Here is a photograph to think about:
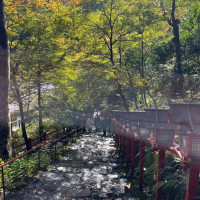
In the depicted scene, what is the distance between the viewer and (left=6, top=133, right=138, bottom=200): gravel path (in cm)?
751

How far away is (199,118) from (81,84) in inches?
627

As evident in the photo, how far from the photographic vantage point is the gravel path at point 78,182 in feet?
24.6

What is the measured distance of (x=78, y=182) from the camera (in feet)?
29.4

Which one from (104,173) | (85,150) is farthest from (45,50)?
(104,173)

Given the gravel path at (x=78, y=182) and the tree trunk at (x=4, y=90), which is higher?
the tree trunk at (x=4, y=90)

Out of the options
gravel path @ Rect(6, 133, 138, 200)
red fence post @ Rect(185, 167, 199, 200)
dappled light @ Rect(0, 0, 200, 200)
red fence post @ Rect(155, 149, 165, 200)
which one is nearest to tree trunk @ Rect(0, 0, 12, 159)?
dappled light @ Rect(0, 0, 200, 200)

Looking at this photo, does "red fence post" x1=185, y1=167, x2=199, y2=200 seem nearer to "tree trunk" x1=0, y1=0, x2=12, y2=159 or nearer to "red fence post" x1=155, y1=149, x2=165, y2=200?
"red fence post" x1=155, y1=149, x2=165, y2=200

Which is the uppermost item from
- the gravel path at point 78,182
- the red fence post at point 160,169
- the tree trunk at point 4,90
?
the tree trunk at point 4,90

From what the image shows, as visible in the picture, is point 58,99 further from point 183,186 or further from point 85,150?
point 183,186

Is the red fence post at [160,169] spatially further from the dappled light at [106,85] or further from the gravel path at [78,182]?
the gravel path at [78,182]

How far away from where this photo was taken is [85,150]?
1552 centimetres

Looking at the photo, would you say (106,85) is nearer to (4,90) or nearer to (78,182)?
(4,90)

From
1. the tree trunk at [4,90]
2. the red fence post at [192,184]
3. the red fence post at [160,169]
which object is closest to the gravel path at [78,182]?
the red fence post at [160,169]

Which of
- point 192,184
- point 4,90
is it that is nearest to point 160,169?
point 192,184
